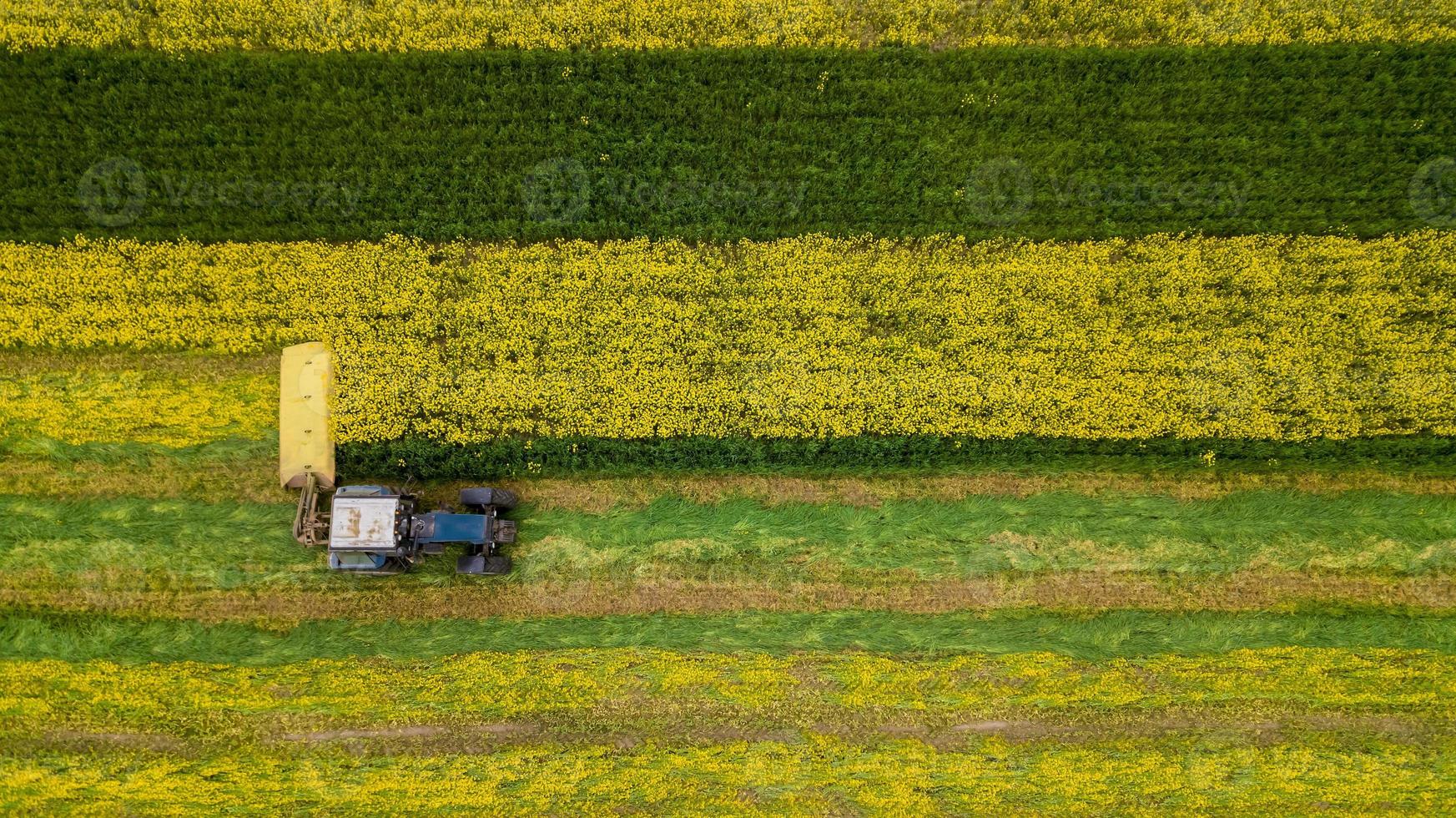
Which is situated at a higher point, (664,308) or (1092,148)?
(1092,148)

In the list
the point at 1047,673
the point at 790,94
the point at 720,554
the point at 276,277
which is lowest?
the point at 1047,673

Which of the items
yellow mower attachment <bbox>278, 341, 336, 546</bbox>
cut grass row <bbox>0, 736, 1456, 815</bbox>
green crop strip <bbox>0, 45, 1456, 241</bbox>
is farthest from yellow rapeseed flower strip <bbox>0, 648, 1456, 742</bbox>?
green crop strip <bbox>0, 45, 1456, 241</bbox>

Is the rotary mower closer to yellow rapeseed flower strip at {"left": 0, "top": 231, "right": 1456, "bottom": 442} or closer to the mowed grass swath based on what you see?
yellow rapeseed flower strip at {"left": 0, "top": 231, "right": 1456, "bottom": 442}

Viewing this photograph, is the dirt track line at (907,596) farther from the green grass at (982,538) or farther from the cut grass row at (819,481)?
the cut grass row at (819,481)

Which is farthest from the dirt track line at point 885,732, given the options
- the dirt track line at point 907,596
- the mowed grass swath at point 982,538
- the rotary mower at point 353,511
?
the rotary mower at point 353,511

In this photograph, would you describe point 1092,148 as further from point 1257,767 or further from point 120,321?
point 120,321

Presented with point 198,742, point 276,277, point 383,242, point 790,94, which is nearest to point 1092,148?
point 790,94
